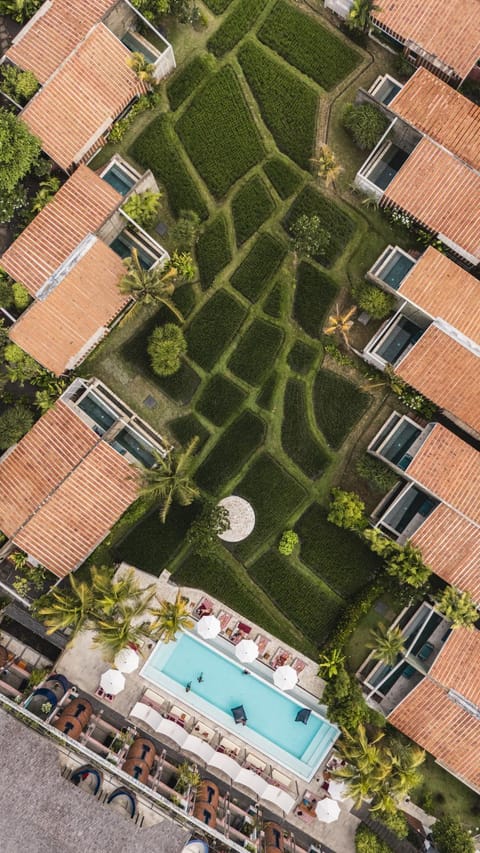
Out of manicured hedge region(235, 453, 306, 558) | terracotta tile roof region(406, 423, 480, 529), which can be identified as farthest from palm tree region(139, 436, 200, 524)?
terracotta tile roof region(406, 423, 480, 529)

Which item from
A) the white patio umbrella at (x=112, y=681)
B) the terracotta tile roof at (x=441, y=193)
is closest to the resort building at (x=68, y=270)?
the terracotta tile roof at (x=441, y=193)

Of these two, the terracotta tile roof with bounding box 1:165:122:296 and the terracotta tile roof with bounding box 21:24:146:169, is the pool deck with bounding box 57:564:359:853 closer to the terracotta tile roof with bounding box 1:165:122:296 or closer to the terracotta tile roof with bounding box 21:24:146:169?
the terracotta tile roof with bounding box 1:165:122:296

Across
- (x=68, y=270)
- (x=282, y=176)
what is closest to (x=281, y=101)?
(x=282, y=176)

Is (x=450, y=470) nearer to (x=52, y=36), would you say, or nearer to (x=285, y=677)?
(x=285, y=677)

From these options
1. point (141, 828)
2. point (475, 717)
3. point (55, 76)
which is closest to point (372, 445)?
point (475, 717)

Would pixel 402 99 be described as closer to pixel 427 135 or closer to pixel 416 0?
pixel 427 135

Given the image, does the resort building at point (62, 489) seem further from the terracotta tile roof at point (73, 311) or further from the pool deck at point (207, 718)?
the pool deck at point (207, 718)

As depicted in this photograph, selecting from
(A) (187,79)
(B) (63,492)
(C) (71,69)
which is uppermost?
(A) (187,79)
